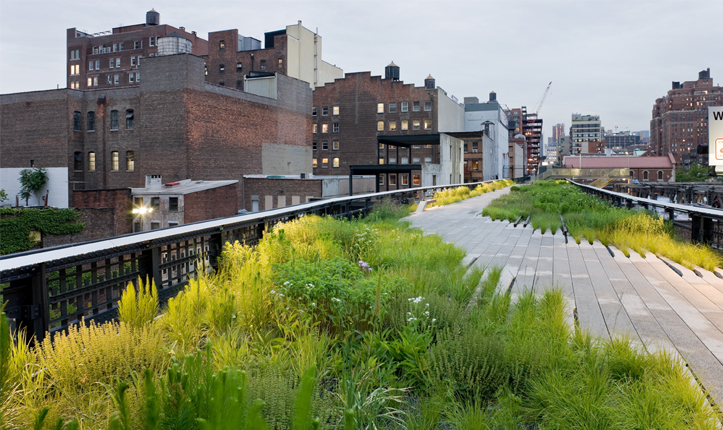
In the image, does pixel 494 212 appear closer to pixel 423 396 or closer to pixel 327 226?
pixel 327 226

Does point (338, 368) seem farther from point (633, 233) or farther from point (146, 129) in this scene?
point (146, 129)

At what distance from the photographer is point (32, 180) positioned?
53875mm

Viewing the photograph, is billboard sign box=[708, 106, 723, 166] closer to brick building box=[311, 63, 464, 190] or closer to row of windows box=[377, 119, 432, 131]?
brick building box=[311, 63, 464, 190]

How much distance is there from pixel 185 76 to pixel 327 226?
47552 mm

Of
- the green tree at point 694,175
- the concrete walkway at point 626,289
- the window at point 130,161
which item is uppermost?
the green tree at point 694,175

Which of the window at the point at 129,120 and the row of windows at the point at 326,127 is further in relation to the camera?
the row of windows at the point at 326,127

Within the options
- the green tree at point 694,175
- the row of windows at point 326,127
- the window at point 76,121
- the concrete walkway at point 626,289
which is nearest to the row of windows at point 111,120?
the window at point 76,121

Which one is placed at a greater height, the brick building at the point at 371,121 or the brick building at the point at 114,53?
the brick building at the point at 114,53

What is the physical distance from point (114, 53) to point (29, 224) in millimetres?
69171

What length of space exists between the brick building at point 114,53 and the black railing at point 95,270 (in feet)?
342

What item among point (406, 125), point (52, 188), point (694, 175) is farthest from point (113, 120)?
point (694, 175)

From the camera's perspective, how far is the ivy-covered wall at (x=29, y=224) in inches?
1681

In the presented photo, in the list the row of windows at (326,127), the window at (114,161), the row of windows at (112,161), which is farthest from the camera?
the row of windows at (326,127)

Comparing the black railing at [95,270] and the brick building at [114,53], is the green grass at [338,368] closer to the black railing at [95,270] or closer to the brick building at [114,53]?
the black railing at [95,270]
